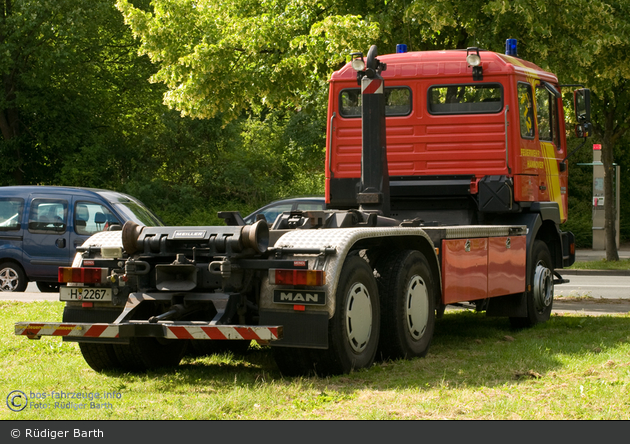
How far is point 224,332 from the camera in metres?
5.96

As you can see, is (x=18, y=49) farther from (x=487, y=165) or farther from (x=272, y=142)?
(x=487, y=165)

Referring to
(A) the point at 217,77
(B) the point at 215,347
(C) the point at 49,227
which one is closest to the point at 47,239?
(C) the point at 49,227

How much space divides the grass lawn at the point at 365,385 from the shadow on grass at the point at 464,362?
0.01 m

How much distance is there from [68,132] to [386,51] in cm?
1456

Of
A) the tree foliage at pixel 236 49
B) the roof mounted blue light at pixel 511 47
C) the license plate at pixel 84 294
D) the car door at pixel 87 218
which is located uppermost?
the tree foliage at pixel 236 49

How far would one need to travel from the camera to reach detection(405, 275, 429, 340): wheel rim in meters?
7.32

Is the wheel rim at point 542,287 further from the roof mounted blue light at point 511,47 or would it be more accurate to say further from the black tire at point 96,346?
the black tire at point 96,346

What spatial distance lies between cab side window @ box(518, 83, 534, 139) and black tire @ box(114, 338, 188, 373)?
4543 millimetres

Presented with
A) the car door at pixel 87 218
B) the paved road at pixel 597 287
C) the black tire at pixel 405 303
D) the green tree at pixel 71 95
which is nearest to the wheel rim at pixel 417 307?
the black tire at pixel 405 303

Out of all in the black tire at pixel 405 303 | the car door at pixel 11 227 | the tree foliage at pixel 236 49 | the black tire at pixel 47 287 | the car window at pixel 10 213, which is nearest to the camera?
the black tire at pixel 405 303

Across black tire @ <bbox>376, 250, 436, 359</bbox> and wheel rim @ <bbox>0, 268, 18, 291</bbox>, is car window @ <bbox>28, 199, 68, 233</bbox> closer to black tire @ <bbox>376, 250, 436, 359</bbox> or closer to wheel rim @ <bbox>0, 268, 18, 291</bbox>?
wheel rim @ <bbox>0, 268, 18, 291</bbox>

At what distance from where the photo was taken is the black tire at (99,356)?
6934 mm

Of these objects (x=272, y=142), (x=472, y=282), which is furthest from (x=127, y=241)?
(x=272, y=142)

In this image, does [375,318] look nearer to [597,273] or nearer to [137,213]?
[137,213]
